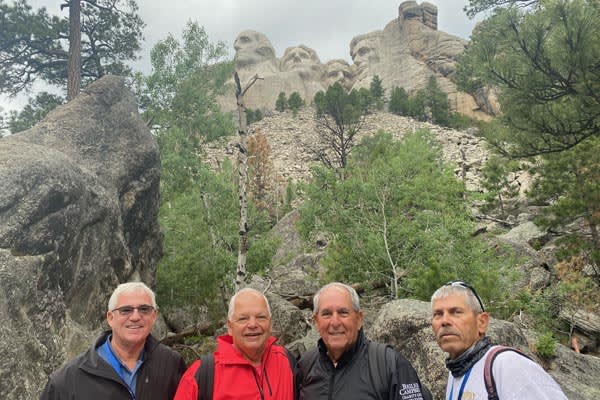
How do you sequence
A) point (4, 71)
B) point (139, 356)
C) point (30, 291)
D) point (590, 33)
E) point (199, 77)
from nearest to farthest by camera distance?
1. point (139, 356)
2. point (30, 291)
3. point (590, 33)
4. point (4, 71)
5. point (199, 77)

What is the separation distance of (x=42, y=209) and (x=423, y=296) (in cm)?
762

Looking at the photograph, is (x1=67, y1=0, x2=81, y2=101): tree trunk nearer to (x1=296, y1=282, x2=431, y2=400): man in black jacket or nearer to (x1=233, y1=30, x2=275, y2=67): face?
(x1=296, y1=282, x2=431, y2=400): man in black jacket

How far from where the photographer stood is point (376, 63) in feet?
263

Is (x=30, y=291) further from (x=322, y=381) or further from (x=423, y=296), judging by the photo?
(x=423, y=296)

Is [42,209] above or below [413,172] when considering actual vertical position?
below

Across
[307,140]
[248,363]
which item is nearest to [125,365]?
[248,363]

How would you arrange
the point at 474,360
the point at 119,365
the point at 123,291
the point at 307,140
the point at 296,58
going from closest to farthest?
the point at 474,360
the point at 119,365
the point at 123,291
the point at 307,140
the point at 296,58

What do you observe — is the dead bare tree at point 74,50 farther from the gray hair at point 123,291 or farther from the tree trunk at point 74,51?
the gray hair at point 123,291

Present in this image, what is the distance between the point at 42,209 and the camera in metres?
6.34

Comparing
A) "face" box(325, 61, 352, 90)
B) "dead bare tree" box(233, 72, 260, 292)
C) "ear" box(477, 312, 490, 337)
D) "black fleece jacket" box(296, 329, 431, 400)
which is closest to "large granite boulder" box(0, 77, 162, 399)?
"dead bare tree" box(233, 72, 260, 292)

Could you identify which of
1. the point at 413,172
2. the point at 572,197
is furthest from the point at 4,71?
the point at 572,197

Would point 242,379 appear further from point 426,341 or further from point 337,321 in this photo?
point 426,341

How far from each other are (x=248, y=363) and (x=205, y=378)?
11.2 inches

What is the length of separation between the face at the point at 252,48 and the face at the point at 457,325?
8686cm
